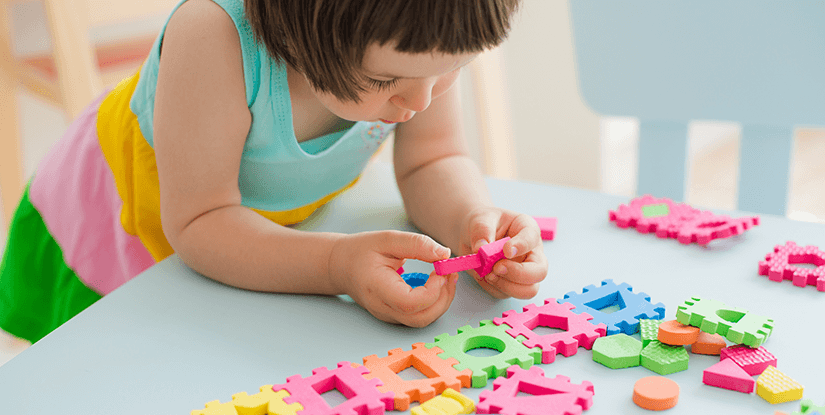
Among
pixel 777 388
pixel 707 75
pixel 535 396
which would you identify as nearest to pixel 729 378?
pixel 777 388

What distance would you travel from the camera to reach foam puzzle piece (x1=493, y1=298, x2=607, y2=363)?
0.49m

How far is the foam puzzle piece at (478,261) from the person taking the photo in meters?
0.53

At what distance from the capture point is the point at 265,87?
25.0 inches

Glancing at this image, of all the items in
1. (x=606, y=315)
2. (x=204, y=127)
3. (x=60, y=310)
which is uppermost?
(x=204, y=127)

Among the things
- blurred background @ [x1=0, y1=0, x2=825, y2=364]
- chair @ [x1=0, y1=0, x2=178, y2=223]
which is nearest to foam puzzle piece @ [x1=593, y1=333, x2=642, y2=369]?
blurred background @ [x1=0, y1=0, x2=825, y2=364]

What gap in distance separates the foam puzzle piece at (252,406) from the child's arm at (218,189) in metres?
0.14

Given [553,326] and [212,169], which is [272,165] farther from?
[553,326]

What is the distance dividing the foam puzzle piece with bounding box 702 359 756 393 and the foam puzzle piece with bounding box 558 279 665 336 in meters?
0.07

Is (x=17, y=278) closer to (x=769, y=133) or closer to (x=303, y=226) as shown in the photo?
(x=303, y=226)

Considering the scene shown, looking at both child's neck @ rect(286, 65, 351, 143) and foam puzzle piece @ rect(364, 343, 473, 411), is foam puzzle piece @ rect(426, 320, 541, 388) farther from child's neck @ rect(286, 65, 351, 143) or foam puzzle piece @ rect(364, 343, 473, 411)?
child's neck @ rect(286, 65, 351, 143)

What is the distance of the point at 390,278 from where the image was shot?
0.53m

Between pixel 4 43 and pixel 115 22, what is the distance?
230 millimetres

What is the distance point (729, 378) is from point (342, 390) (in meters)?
0.26

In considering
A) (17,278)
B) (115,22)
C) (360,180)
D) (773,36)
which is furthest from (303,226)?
(115,22)
